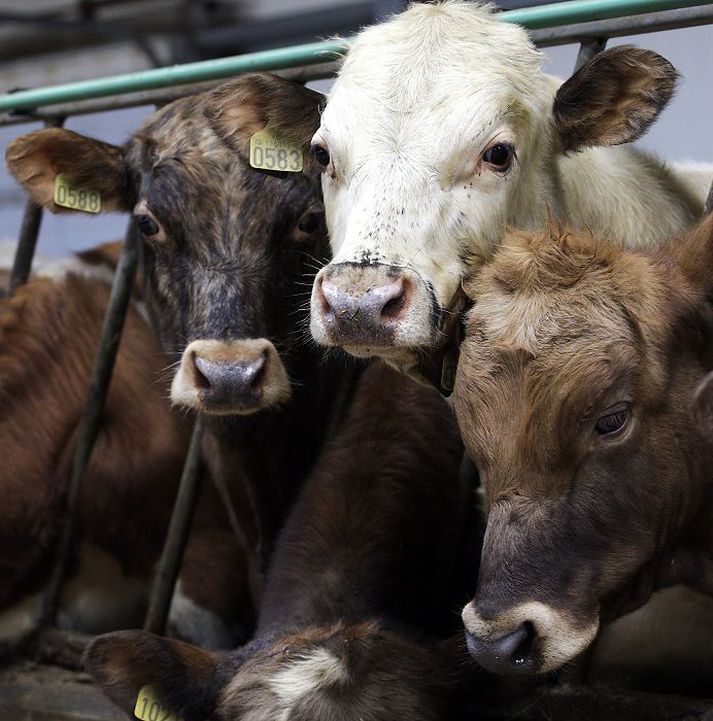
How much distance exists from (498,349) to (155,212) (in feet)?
4.88

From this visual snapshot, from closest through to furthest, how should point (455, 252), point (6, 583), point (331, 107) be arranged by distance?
point (455, 252)
point (331, 107)
point (6, 583)

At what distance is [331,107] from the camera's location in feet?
9.43

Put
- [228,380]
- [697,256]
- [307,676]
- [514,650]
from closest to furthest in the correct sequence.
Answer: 1. [514,650]
2. [697,256]
3. [307,676]
4. [228,380]

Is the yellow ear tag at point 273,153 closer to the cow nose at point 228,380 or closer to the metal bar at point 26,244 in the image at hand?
the cow nose at point 228,380

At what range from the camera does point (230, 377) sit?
3.02 meters

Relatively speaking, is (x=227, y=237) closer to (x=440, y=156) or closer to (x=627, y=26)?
(x=440, y=156)

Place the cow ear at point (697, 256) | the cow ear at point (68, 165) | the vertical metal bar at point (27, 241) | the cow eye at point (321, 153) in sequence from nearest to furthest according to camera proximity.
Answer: the cow ear at point (697, 256), the cow eye at point (321, 153), the cow ear at point (68, 165), the vertical metal bar at point (27, 241)

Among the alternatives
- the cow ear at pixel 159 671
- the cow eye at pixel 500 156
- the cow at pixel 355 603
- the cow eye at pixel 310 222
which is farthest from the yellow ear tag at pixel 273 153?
the cow ear at pixel 159 671

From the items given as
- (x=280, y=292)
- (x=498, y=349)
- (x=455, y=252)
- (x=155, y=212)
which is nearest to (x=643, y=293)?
(x=498, y=349)

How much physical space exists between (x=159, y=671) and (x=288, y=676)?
0.31m

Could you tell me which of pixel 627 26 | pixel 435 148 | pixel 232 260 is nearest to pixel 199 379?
pixel 232 260

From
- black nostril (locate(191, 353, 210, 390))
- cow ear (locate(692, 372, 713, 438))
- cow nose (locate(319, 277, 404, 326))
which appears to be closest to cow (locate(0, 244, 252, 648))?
black nostril (locate(191, 353, 210, 390))

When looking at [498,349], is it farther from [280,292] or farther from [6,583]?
[6,583]

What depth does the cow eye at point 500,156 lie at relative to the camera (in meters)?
2.72
